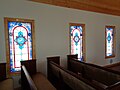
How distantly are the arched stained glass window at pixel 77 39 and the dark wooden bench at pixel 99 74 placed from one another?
3.00ft

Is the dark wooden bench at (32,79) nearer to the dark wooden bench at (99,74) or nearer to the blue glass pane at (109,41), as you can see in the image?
the dark wooden bench at (99,74)

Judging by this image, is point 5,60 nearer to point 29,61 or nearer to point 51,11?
point 29,61

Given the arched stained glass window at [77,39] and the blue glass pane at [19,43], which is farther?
the arched stained glass window at [77,39]

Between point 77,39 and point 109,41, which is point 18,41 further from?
point 109,41

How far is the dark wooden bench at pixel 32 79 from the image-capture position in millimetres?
1947

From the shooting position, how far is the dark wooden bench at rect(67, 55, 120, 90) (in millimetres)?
1882

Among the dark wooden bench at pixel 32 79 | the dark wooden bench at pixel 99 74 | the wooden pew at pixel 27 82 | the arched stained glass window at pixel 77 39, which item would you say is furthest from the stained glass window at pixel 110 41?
the wooden pew at pixel 27 82

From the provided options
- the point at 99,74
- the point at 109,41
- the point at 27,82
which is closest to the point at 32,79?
the point at 27,82

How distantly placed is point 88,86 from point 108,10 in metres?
4.00

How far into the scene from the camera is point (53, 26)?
11.2 ft

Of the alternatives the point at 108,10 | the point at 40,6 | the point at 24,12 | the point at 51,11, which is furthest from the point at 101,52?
the point at 24,12

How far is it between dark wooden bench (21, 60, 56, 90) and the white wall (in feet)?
1.09

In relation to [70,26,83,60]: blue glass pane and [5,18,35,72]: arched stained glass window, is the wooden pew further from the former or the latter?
[70,26,83,60]: blue glass pane

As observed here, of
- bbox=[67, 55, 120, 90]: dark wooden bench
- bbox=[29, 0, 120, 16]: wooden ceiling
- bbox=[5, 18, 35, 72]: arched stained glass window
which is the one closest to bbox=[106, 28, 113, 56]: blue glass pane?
bbox=[29, 0, 120, 16]: wooden ceiling
